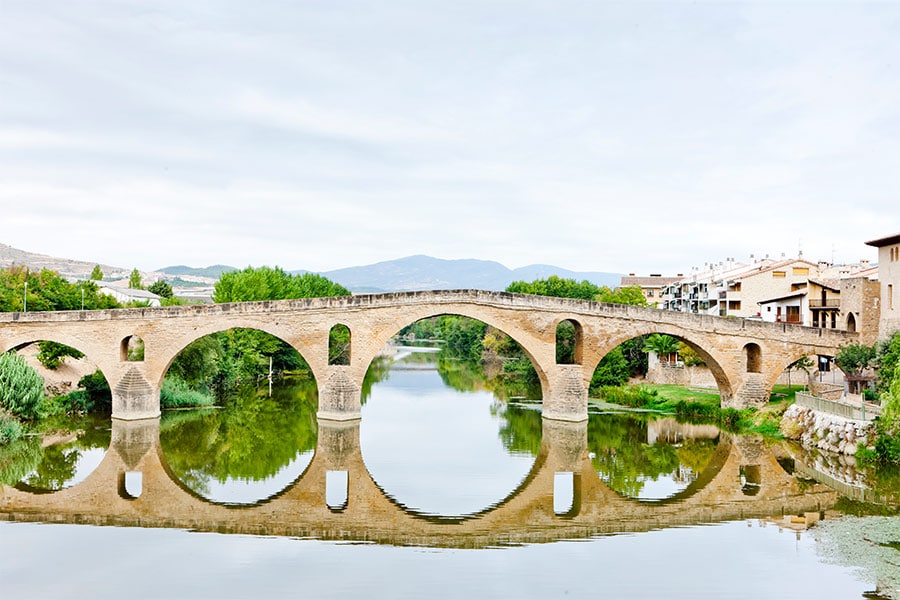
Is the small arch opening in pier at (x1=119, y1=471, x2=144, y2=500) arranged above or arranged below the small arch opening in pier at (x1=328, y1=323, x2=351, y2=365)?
below

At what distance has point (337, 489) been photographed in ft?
60.3

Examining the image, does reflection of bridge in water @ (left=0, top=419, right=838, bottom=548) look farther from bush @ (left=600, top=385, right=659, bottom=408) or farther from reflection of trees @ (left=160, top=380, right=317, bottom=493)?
bush @ (left=600, top=385, right=659, bottom=408)

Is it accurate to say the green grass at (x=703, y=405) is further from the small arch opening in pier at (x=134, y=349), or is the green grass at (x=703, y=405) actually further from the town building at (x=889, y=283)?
the small arch opening in pier at (x=134, y=349)

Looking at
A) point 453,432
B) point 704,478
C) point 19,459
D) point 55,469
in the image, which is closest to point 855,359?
point 704,478

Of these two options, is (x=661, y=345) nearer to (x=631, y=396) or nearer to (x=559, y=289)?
(x=631, y=396)

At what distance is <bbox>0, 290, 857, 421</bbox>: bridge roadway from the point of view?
2789 centimetres

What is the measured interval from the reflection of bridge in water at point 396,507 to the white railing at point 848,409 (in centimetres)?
326

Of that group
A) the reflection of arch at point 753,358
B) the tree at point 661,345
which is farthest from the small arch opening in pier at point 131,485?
the tree at point 661,345

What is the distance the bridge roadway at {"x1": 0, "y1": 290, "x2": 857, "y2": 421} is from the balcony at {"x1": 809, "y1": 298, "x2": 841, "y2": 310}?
11.2ft

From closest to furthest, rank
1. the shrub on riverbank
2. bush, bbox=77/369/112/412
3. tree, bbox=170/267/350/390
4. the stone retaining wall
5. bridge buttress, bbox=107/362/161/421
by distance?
the stone retaining wall, the shrub on riverbank, bridge buttress, bbox=107/362/161/421, bush, bbox=77/369/112/412, tree, bbox=170/267/350/390

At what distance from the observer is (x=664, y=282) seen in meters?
84.5

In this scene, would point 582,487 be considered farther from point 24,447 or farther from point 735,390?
point 24,447

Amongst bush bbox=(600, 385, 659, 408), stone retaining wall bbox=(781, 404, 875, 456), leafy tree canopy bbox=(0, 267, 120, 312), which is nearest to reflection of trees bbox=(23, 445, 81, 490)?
stone retaining wall bbox=(781, 404, 875, 456)

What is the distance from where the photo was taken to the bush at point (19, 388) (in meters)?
23.6
